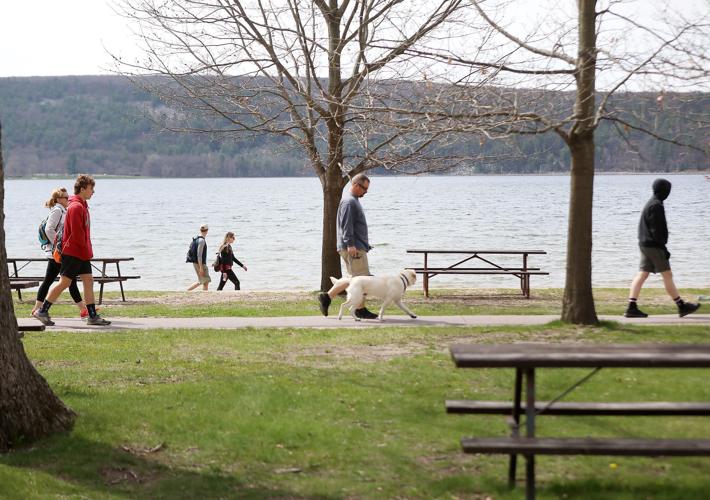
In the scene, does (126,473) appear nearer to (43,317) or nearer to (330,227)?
(43,317)

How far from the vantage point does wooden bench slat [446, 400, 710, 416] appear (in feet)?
A: 18.7

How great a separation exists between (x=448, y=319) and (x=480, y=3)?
4025mm

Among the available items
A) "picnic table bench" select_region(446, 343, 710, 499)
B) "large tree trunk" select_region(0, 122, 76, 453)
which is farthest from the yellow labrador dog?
"picnic table bench" select_region(446, 343, 710, 499)

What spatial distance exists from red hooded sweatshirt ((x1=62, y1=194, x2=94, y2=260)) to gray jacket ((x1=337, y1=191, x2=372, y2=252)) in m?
Answer: 3.11

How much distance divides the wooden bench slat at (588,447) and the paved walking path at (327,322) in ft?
22.3

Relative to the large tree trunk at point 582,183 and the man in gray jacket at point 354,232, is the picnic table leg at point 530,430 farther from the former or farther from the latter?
A: the man in gray jacket at point 354,232

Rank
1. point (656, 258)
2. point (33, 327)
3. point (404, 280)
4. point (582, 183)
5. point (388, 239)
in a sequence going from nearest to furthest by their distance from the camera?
point (33, 327), point (582, 183), point (656, 258), point (404, 280), point (388, 239)

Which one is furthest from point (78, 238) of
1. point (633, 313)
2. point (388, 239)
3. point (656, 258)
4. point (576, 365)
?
point (388, 239)

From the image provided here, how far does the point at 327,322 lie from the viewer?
12.6 meters

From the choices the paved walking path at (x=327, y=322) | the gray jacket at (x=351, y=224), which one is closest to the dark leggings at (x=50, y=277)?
the paved walking path at (x=327, y=322)

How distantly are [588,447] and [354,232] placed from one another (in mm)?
7673

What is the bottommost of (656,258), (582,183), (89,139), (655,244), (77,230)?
(656,258)

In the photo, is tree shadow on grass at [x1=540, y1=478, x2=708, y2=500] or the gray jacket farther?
the gray jacket

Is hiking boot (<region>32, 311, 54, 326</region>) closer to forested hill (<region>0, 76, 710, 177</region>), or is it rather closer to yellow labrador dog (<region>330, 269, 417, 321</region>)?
yellow labrador dog (<region>330, 269, 417, 321</region>)
